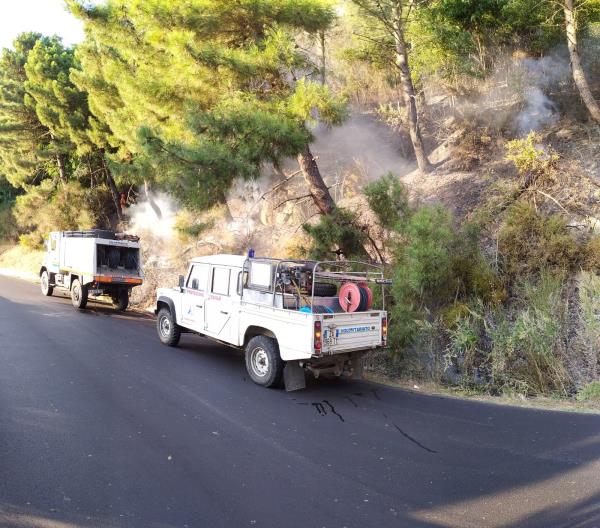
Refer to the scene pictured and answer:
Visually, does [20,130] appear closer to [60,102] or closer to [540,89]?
[60,102]

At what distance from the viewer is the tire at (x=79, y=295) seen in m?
15.4

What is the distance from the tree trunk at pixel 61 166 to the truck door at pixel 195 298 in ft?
81.2

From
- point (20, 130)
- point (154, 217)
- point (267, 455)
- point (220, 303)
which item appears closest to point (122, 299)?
point (220, 303)

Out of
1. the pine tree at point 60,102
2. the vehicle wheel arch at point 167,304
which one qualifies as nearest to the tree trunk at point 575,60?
the vehicle wheel arch at point 167,304

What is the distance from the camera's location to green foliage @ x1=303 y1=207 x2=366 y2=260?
1095cm

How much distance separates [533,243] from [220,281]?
21.0 ft

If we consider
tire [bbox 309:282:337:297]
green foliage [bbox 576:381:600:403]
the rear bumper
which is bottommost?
green foliage [bbox 576:381:600:403]

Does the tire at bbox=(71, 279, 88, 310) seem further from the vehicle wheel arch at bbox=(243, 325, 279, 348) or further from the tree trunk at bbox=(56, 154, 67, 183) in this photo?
the tree trunk at bbox=(56, 154, 67, 183)

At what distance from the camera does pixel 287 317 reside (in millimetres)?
7262

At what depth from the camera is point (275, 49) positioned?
11.0 meters

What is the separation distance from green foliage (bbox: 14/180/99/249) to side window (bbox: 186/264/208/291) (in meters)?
22.0

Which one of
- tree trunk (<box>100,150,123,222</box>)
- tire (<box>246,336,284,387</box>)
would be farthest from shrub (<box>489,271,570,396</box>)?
tree trunk (<box>100,150,123,222</box>)

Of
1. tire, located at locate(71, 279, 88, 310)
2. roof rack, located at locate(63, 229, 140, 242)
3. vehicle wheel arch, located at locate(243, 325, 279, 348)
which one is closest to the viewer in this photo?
vehicle wheel arch, located at locate(243, 325, 279, 348)

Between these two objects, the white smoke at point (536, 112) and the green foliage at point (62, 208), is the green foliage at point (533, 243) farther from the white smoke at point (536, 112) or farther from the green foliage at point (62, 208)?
the green foliage at point (62, 208)
